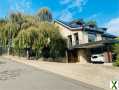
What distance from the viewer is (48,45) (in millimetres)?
29297

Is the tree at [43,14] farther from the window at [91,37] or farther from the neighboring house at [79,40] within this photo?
the window at [91,37]

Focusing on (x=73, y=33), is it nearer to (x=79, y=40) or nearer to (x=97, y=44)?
(x=79, y=40)

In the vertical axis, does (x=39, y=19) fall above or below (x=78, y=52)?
above

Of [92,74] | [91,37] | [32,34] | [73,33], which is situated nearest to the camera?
[92,74]

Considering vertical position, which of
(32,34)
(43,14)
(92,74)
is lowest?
(92,74)

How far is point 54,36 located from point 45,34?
4.47 ft

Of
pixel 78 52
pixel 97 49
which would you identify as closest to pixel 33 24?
pixel 78 52

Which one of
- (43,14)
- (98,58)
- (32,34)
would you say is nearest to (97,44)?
(98,58)

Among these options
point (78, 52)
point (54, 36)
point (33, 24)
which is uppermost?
point (33, 24)

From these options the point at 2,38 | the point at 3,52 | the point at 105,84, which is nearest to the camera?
the point at 105,84

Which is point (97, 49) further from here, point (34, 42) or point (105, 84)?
point (105, 84)

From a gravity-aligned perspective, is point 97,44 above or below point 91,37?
below

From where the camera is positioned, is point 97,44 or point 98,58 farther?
point 98,58

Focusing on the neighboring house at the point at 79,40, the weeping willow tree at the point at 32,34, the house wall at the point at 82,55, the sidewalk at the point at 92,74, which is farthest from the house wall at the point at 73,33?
the sidewalk at the point at 92,74
